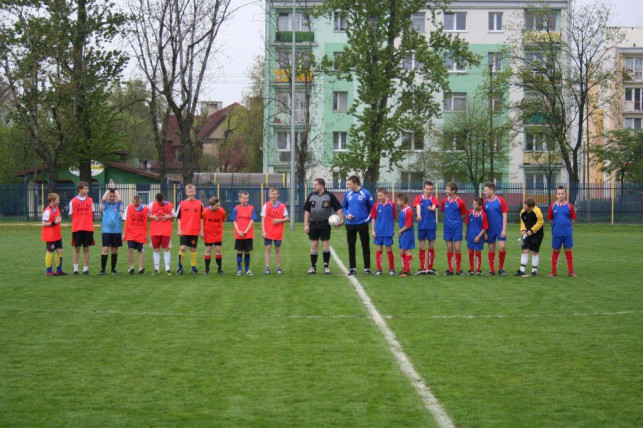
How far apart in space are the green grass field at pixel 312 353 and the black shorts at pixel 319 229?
57.7 inches

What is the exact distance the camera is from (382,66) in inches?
1655

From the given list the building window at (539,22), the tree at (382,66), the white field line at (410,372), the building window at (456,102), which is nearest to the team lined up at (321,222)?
the white field line at (410,372)

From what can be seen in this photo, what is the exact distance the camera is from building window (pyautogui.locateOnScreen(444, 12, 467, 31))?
201 ft

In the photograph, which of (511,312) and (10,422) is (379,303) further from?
(10,422)

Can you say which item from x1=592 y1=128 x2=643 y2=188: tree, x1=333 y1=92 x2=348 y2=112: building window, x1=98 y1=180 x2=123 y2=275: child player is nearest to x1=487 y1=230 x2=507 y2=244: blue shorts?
x1=98 y1=180 x2=123 y2=275: child player

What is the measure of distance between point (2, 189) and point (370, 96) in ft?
75.0

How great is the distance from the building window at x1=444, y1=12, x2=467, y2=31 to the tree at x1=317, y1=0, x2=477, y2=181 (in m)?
18.9

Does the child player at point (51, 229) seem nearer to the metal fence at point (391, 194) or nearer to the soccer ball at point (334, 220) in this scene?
the soccer ball at point (334, 220)

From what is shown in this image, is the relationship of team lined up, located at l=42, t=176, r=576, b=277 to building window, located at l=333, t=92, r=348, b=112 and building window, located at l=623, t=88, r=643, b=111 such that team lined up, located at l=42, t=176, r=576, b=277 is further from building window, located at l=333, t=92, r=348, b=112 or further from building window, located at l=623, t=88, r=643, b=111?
building window, located at l=623, t=88, r=643, b=111

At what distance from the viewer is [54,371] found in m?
7.36

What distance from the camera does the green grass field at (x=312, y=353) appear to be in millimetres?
6059

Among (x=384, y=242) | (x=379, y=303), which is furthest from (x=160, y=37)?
(x=379, y=303)

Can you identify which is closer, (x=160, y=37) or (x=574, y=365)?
(x=574, y=365)

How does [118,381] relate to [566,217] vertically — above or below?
below
